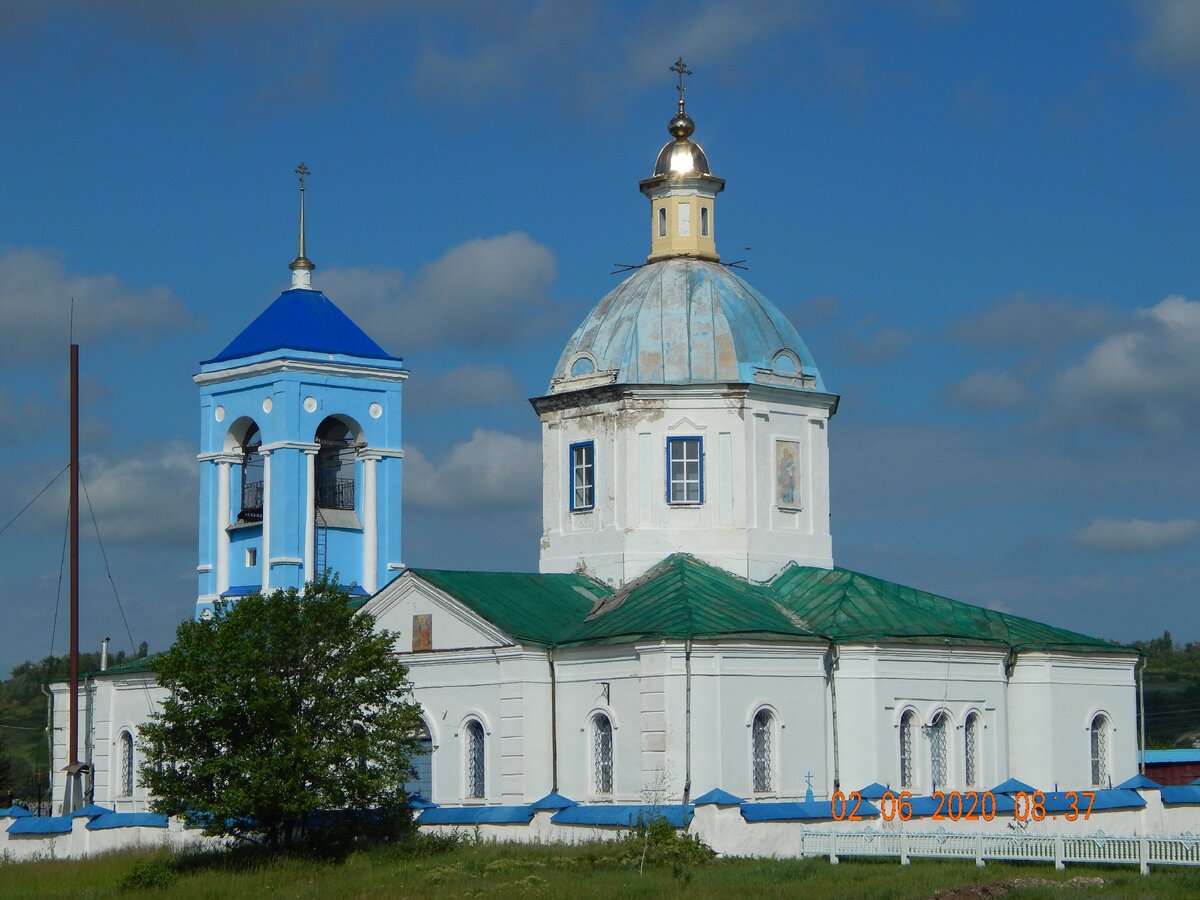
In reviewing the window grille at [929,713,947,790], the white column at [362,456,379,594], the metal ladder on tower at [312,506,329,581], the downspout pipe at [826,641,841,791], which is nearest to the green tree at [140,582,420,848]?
the downspout pipe at [826,641,841,791]

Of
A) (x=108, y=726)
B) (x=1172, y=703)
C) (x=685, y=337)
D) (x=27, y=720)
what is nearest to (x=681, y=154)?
(x=685, y=337)

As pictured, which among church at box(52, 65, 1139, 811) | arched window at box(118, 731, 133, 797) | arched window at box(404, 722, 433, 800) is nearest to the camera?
church at box(52, 65, 1139, 811)

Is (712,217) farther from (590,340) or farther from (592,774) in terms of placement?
(592,774)

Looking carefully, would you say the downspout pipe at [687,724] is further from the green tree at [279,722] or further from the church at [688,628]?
the green tree at [279,722]

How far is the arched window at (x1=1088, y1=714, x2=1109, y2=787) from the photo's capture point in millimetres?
36531

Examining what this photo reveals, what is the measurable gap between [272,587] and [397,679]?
34.0 ft

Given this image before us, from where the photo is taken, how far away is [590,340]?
38.1 metres

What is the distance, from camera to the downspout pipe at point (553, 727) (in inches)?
1340

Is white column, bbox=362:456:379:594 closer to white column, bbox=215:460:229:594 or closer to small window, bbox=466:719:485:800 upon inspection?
white column, bbox=215:460:229:594

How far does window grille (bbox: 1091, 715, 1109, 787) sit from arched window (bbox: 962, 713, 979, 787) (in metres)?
2.32

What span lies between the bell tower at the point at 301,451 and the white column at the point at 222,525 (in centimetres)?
2

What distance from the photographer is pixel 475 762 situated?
34.8 meters
